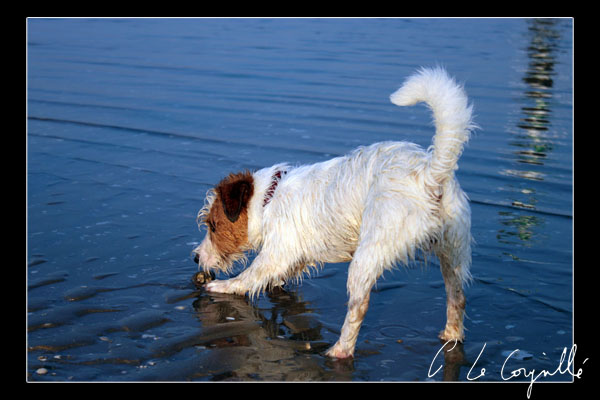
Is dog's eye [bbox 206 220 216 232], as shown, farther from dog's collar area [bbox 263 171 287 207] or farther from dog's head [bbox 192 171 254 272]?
dog's collar area [bbox 263 171 287 207]

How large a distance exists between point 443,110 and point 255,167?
4784 mm

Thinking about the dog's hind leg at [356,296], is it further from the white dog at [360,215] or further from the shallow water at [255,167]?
the shallow water at [255,167]

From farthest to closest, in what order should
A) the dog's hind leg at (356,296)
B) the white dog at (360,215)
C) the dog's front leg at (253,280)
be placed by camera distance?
the dog's front leg at (253,280), the dog's hind leg at (356,296), the white dog at (360,215)

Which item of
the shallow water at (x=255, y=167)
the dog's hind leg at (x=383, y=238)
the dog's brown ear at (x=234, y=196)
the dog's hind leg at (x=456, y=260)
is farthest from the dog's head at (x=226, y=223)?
the dog's hind leg at (x=456, y=260)

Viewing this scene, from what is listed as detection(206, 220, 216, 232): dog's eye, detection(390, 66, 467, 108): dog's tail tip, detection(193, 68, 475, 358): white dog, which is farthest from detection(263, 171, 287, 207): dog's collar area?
detection(390, 66, 467, 108): dog's tail tip

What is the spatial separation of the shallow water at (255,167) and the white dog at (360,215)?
0.36 metres

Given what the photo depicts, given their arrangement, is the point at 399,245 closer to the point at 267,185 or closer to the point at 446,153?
the point at 446,153

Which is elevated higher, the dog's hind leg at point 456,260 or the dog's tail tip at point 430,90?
the dog's tail tip at point 430,90

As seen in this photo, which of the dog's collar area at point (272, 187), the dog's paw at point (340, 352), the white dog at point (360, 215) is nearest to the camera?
the white dog at point (360, 215)

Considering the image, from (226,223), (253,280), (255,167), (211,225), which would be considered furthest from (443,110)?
(255,167)

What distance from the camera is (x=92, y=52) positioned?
1597cm

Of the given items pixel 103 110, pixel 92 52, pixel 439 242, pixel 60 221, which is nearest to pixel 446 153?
pixel 439 242

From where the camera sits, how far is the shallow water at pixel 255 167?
4.79m

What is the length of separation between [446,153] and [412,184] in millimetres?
325
